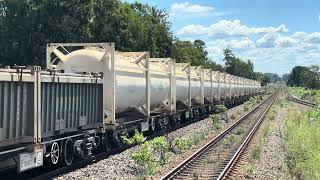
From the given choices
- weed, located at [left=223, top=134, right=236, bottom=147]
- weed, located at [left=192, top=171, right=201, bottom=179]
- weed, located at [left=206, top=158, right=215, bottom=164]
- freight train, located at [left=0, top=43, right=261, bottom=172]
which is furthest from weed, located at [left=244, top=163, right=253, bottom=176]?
weed, located at [left=223, top=134, right=236, bottom=147]

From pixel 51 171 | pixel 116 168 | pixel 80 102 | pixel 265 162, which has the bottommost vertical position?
pixel 265 162

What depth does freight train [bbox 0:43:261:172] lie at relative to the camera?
1173 centimetres

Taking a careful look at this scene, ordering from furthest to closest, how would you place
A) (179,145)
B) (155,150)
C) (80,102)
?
(179,145) → (155,150) → (80,102)

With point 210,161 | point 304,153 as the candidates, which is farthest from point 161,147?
point 304,153

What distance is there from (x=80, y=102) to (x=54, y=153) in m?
2.01

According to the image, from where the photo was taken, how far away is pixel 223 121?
36.8 m

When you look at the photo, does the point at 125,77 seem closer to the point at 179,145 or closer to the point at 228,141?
the point at 179,145

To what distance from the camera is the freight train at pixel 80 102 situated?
1173 cm

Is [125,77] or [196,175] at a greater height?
[125,77]

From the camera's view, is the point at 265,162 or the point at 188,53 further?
the point at 188,53

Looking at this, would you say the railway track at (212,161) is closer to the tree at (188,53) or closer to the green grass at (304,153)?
the green grass at (304,153)

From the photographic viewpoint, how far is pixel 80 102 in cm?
1538

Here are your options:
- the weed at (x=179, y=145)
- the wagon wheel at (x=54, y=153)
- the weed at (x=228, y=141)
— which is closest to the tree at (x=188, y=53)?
the weed at (x=228, y=141)

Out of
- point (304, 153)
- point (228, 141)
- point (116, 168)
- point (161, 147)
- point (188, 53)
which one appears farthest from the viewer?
point (188, 53)
